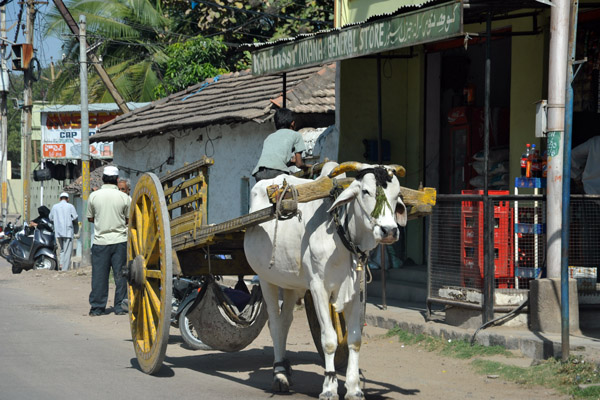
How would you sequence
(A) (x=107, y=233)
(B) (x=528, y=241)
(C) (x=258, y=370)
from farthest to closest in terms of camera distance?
(A) (x=107, y=233), (B) (x=528, y=241), (C) (x=258, y=370)

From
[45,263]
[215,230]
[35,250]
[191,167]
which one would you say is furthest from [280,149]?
[45,263]

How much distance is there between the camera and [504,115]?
40.5 feet

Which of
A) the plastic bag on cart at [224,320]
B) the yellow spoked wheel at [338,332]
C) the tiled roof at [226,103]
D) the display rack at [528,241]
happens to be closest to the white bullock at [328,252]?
the yellow spoked wheel at [338,332]

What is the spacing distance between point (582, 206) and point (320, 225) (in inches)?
150

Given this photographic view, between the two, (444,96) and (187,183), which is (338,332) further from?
(444,96)

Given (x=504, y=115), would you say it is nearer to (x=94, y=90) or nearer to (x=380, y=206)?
(x=380, y=206)

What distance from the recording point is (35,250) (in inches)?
790

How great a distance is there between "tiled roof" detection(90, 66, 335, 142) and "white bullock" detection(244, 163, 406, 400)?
7.64 metres

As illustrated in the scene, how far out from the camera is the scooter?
19969 millimetres

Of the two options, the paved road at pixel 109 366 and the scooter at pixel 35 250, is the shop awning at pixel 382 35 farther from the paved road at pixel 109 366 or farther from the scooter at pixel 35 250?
the scooter at pixel 35 250

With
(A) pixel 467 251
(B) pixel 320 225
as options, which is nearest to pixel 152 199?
(B) pixel 320 225

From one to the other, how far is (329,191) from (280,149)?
222 cm

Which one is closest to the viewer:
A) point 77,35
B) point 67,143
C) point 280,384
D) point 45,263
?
point 280,384

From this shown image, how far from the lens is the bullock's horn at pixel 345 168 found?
6120mm
